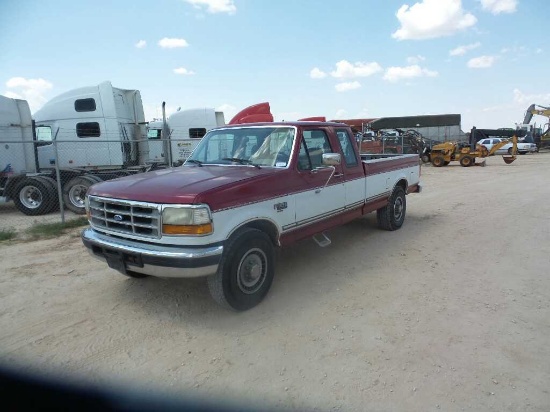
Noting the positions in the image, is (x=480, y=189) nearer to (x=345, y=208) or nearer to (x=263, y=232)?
(x=345, y=208)

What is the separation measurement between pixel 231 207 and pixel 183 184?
1.74 ft

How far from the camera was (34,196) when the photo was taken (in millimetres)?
10312

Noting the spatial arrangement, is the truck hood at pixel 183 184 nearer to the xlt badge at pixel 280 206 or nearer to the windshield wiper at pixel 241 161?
the windshield wiper at pixel 241 161

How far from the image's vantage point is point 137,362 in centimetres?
314

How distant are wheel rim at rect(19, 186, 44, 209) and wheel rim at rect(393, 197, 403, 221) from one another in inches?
354

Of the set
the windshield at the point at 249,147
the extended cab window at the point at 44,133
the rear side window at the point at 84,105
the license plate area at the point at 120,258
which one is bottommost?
the license plate area at the point at 120,258

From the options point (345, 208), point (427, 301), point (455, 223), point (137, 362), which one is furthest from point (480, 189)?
point (137, 362)

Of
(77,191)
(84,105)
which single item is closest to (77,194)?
(77,191)

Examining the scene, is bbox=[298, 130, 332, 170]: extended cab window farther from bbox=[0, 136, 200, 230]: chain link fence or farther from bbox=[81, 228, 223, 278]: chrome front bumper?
bbox=[0, 136, 200, 230]: chain link fence

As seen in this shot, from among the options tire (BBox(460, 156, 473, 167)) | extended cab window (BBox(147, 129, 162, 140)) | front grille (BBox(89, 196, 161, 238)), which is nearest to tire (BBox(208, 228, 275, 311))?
front grille (BBox(89, 196, 161, 238))

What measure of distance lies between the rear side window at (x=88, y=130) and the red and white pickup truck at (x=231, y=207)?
7477mm

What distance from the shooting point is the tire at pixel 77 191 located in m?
10.2

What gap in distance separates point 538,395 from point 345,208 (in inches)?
127

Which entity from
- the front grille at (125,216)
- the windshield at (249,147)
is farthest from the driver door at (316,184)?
the front grille at (125,216)
